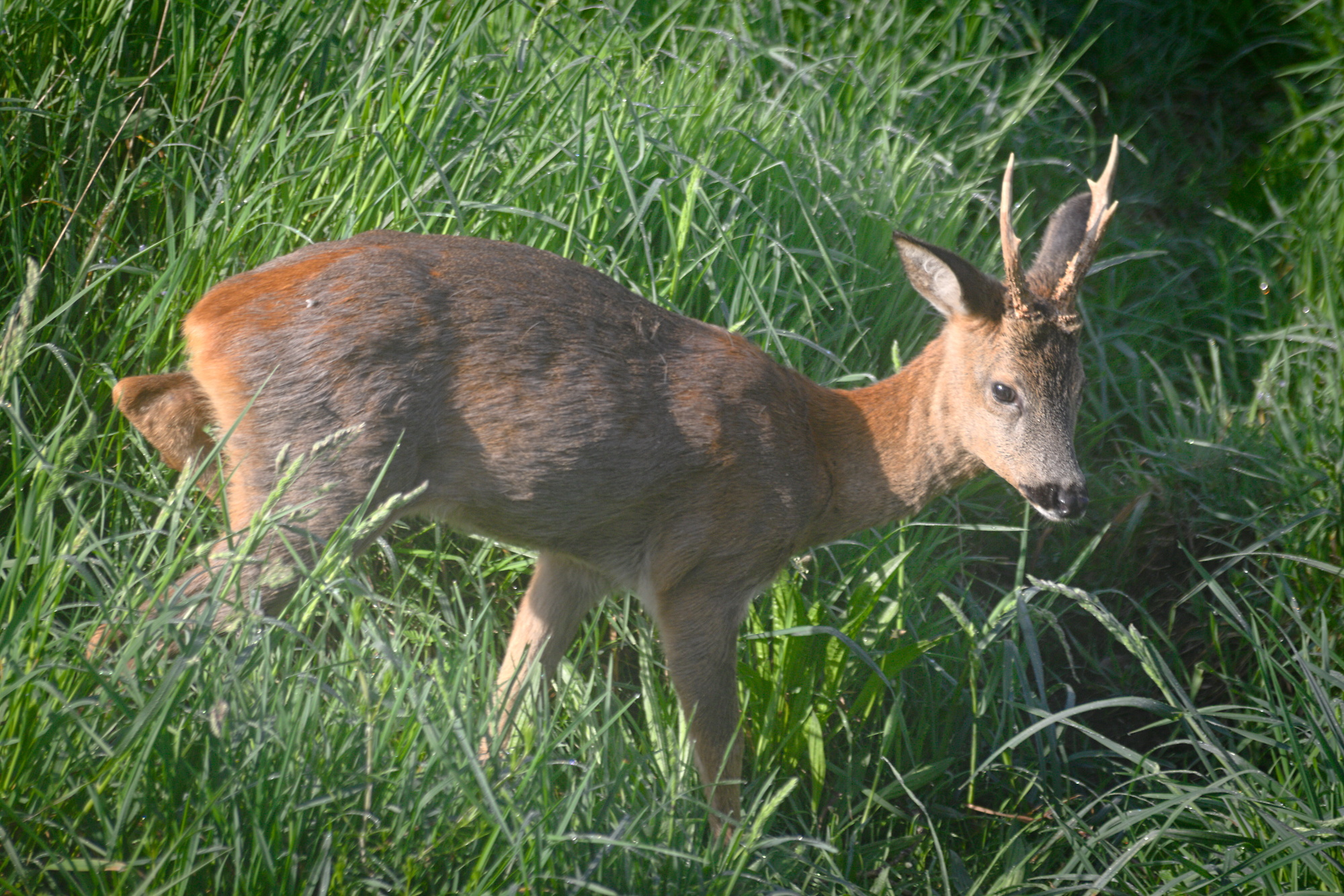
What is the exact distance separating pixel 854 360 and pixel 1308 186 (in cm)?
280

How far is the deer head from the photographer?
3617 millimetres

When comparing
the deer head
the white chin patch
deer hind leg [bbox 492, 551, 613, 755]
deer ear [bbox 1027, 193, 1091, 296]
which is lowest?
deer hind leg [bbox 492, 551, 613, 755]

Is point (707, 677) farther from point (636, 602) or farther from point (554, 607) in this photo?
point (636, 602)

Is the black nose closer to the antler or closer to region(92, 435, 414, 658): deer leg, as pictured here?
the antler

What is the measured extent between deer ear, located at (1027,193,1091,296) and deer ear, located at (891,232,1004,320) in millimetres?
247

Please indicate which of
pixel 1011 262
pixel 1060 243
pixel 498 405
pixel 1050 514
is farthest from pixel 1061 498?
pixel 498 405

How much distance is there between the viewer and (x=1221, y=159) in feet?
21.5

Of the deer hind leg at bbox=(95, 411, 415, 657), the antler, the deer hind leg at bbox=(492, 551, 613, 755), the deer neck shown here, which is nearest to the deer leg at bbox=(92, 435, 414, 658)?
the deer hind leg at bbox=(95, 411, 415, 657)

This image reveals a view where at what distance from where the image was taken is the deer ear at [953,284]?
3.59 meters

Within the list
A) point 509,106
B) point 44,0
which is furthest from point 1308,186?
point 44,0

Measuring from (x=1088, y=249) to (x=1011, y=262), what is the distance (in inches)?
13.2

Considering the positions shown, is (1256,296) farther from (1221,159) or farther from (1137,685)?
(1137,685)

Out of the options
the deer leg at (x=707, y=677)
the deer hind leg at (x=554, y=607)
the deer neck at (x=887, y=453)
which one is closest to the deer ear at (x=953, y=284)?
the deer neck at (x=887, y=453)

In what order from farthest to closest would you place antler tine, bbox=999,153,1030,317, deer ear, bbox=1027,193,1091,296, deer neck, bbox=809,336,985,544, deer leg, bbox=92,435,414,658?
1. deer ear, bbox=1027,193,1091,296
2. deer neck, bbox=809,336,985,544
3. antler tine, bbox=999,153,1030,317
4. deer leg, bbox=92,435,414,658
